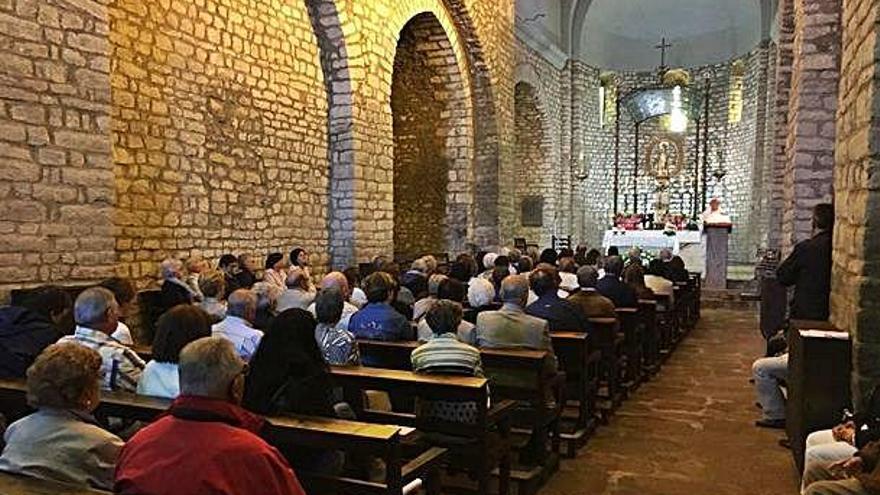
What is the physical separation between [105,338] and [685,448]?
3990 mm

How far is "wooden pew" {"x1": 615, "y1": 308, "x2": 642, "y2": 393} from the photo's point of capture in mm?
6578

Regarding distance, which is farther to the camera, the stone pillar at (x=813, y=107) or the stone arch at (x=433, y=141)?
the stone arch at (x=433, y=141)

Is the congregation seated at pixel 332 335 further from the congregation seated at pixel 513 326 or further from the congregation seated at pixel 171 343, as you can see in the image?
the congregation seated at pixel 513 326

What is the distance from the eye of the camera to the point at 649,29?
2186cm

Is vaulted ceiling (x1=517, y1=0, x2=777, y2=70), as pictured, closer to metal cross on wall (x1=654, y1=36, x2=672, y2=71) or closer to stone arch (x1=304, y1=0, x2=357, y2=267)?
metal cross on wall (x1=654, y1=36, x2=672, y2=71)

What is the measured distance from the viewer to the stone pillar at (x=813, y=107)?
7293 mm

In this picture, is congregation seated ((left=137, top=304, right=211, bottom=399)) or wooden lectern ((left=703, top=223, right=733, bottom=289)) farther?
wooden lectern ((left=703, top=223, right=733, bottom=289))

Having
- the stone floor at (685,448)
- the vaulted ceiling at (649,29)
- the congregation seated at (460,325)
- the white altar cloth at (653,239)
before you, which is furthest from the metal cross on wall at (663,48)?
the congregation seated at (460,325)

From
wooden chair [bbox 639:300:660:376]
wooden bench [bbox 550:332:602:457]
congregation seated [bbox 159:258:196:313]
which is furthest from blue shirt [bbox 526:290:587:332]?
congregation seated [bbox 159:258:196:313]

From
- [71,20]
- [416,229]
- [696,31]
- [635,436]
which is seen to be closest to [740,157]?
[696,31]

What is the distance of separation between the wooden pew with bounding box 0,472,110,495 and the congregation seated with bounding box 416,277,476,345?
109 inches

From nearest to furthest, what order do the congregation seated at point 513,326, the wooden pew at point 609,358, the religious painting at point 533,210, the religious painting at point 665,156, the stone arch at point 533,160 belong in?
1. the congregation seated at point 513,326
2. the wooden pew at point 609,358
3. the religious painting at point 533,210
4. the stone arch at point 533,160
5. the religious painting at point 665,156

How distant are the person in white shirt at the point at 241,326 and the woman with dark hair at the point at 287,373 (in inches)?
45.6

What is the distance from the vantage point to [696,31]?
2144 cm
